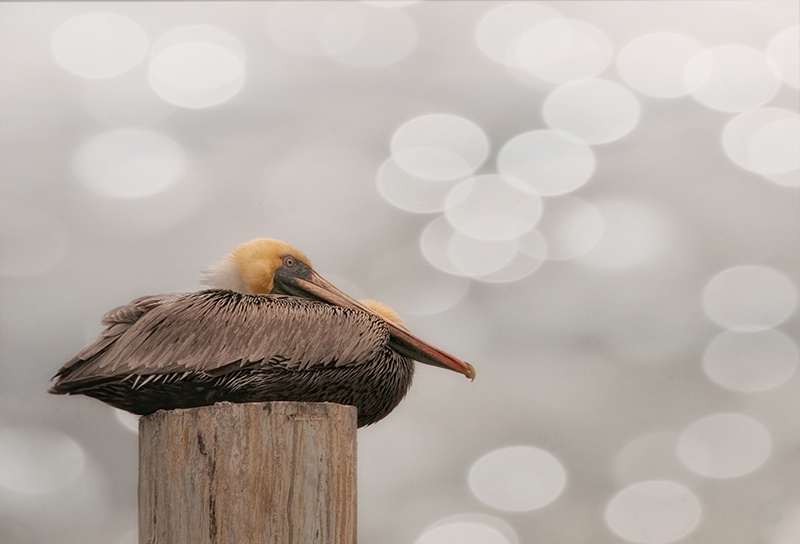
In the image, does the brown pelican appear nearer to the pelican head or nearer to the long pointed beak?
the long pointed beak

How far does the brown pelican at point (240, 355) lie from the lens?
2623 millimetres

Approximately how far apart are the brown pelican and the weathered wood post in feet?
1.00

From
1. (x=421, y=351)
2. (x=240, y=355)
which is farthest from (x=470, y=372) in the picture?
(x=240, y=355)

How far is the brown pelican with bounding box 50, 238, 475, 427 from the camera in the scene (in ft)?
8.61

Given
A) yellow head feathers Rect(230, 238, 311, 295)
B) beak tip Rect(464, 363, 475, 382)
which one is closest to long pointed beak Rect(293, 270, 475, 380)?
beak tip Rect(464, 363, 475, 382)

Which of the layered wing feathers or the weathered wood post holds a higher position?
the layered wing feathers

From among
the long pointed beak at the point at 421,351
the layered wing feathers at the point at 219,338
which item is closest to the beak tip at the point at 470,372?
the long pointed beak at the point at 421,351

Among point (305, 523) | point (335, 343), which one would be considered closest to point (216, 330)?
point (335, 343)

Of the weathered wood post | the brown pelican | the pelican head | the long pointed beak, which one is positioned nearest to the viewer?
the weathered wood post

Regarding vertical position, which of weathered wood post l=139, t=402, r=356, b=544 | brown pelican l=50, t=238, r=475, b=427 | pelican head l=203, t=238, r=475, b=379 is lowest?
weathered wood post l=139, t=402, r=356, b=544

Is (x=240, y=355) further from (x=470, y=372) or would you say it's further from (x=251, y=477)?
(x=470, y=372)

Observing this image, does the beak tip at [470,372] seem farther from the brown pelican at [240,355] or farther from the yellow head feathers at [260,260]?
the yellow head feathers at [260,260]

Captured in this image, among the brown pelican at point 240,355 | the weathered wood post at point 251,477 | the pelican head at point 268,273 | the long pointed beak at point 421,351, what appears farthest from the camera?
the pelican head at point 268,273

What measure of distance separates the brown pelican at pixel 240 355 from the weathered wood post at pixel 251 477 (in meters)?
0.30
